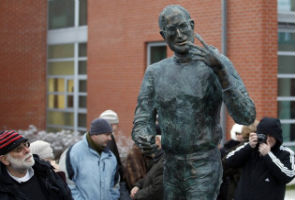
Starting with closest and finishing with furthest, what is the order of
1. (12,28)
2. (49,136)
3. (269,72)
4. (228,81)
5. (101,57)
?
(228,81) < (269,72) < (49,136) < (101,57) < (12,28)

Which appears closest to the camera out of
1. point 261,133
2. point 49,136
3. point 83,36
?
point 261,133

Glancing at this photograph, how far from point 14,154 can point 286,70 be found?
9167 mm

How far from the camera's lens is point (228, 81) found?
3.10 m

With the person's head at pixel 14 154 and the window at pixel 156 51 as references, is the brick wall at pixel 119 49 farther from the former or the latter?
the person's head at pixel 14 154

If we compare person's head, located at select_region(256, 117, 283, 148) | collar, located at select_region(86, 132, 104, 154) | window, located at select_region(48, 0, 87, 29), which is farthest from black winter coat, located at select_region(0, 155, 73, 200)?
window, located at select_region(48, 0, 87, 29)

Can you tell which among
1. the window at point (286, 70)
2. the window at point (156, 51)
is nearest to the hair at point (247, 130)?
the window at point (286, 70)

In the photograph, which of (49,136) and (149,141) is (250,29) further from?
(149,141)

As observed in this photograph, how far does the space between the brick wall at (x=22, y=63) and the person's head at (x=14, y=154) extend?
15.8m

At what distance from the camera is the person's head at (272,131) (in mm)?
5531

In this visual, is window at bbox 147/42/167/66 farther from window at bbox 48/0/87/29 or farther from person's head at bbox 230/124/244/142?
person's head at bbox 230/124/244/142

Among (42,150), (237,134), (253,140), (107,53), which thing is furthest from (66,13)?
(253,140)

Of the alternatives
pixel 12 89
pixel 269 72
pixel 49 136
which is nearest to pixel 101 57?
pixel 49 136

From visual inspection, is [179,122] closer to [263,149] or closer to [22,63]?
[263,149]

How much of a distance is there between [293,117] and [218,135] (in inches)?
376
